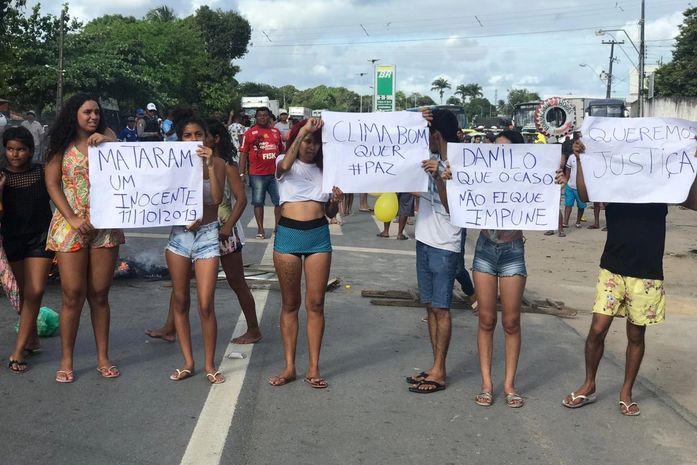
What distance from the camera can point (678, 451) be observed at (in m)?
4.65

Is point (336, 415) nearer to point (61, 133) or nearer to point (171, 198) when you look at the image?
point (171, 198)

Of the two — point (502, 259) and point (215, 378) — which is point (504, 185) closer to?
point (502, 259)

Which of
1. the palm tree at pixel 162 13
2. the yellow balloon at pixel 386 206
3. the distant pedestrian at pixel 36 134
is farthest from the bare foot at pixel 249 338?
the palm tree at pixel 162 13

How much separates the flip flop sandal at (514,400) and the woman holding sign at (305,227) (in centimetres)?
121

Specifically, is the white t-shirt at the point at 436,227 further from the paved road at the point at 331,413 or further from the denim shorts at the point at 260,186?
the denim shorts at the point at 260,186

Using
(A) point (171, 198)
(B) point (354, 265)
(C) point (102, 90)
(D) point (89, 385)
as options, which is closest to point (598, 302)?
(A) point (171, 198)

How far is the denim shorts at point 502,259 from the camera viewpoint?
5285mm

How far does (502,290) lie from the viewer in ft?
17.5

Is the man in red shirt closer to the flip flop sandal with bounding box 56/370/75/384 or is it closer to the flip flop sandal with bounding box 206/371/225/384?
the flip flop sandal with bounding box 206/371/225/384

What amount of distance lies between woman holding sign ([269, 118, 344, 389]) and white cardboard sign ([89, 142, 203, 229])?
60 centimetres

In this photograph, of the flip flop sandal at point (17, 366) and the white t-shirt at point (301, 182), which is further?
the flip flop sandal at point (17, 366)

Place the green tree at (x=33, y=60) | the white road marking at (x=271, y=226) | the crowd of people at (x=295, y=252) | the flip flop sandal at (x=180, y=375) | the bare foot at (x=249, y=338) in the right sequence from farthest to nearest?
the green tree at (x=33, y=60) < the white road marking at (x=271, y=226) < the bare foot at (x=249, y=338) < the flip flop sandal at (x=180, y=375) < the crowd of people at (x=295, y=252)

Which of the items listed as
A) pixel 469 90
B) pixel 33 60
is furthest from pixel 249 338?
pixel 469 90

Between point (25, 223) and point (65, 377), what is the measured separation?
3.57 feet
